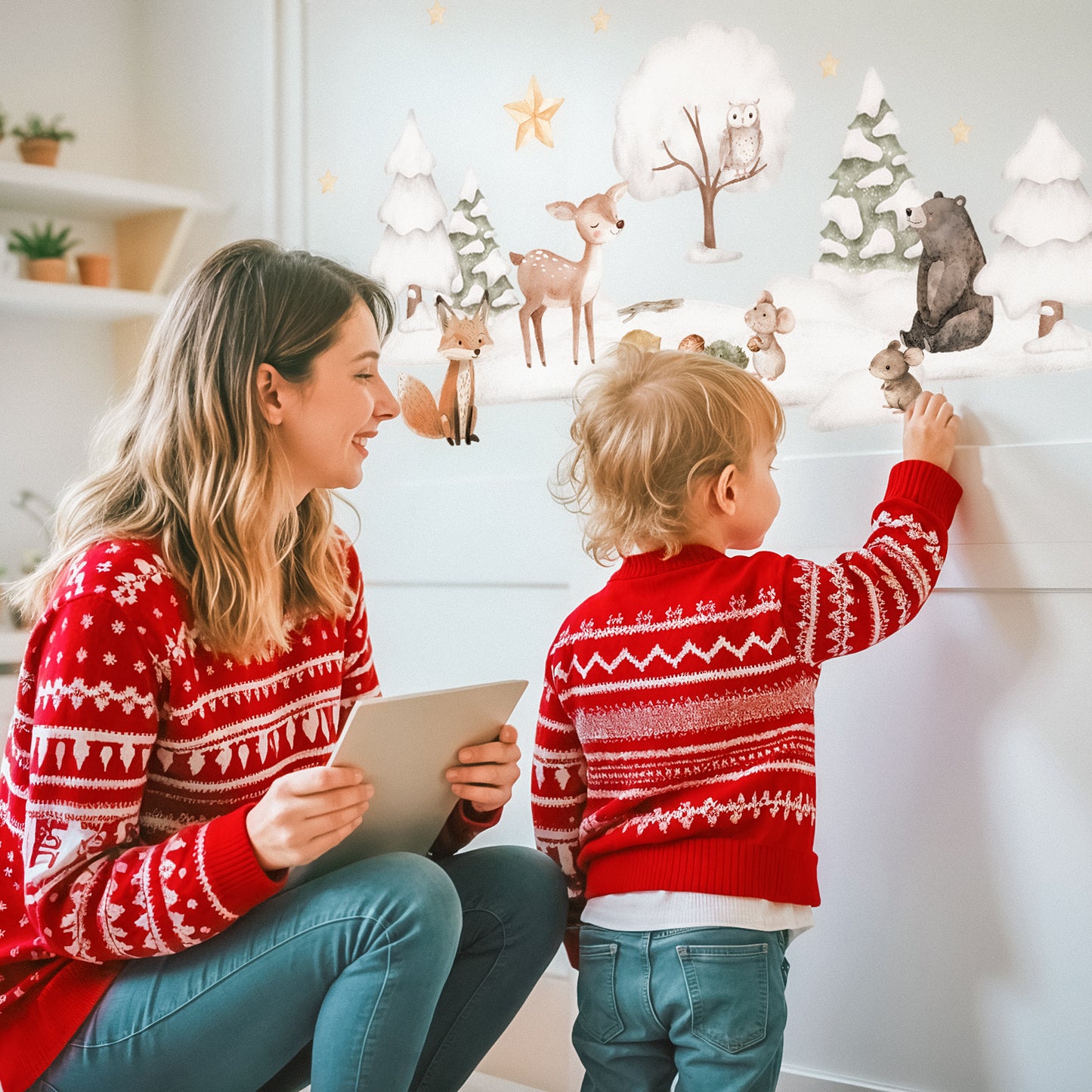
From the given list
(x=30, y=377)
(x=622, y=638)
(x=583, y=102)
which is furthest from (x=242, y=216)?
(x=622, y=638)

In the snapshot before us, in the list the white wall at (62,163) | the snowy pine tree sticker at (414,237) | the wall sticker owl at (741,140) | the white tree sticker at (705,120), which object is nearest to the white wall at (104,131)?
the white wall at (62,163)

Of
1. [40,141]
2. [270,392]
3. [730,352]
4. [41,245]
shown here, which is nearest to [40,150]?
[40,141]

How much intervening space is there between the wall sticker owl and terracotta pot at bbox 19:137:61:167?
1.23 m

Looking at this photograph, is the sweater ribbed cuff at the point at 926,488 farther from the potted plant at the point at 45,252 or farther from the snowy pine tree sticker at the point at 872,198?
the potted plant at the point at 45,252

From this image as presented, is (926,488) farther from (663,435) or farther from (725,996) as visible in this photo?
(725,996)

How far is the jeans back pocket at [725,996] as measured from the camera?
1.15 metres

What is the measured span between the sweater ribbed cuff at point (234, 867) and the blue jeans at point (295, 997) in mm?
69

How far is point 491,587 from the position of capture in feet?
5.93

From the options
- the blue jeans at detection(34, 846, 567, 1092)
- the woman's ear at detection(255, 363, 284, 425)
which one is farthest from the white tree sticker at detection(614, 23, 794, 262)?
the blue jeans at detection(34, 846, 567, 1092)

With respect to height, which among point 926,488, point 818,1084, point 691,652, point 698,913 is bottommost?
point 818,1084

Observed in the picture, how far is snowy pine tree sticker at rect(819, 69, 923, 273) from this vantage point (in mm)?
1400

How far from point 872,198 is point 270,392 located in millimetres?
722

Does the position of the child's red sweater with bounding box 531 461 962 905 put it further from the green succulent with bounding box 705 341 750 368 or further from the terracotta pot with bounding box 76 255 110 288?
the terracotta pot with bounding box 76 255 110 288

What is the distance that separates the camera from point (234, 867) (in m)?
1.04
